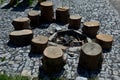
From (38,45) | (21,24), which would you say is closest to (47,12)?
(21,24)

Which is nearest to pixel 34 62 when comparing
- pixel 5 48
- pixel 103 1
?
pixel 5 48

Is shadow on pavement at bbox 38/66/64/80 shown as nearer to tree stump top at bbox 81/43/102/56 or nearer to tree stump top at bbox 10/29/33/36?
tree stump top at bbox 81/43/102/56

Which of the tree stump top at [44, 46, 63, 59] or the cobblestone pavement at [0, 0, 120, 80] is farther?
the cobblestone pavement at [0, 0, 120, 80]

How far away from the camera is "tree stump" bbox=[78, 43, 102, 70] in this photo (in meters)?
6.10

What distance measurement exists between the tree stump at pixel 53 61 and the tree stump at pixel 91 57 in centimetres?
52

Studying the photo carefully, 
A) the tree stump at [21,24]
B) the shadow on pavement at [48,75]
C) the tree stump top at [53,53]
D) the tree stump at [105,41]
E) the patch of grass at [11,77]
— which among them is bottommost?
the shadow on pavement at [48,75]

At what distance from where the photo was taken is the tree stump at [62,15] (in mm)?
8794

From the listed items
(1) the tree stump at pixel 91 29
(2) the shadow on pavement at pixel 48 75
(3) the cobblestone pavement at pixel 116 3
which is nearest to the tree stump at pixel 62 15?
(1) the tree stump at pixel 91 29

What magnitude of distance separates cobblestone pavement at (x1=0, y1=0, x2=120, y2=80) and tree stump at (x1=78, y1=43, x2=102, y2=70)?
0.23 metres

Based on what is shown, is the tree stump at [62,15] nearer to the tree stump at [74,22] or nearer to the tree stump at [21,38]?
the tree stump at [74,22]

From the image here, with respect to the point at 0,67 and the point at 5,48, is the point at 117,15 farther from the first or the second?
the point at 0,67

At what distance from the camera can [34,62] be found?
6.55m

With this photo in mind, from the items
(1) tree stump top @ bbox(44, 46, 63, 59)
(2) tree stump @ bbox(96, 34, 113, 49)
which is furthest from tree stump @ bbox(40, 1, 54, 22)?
(1) tree stump top @ bbox(44, 46, 63, 59)

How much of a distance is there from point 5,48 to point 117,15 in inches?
185
